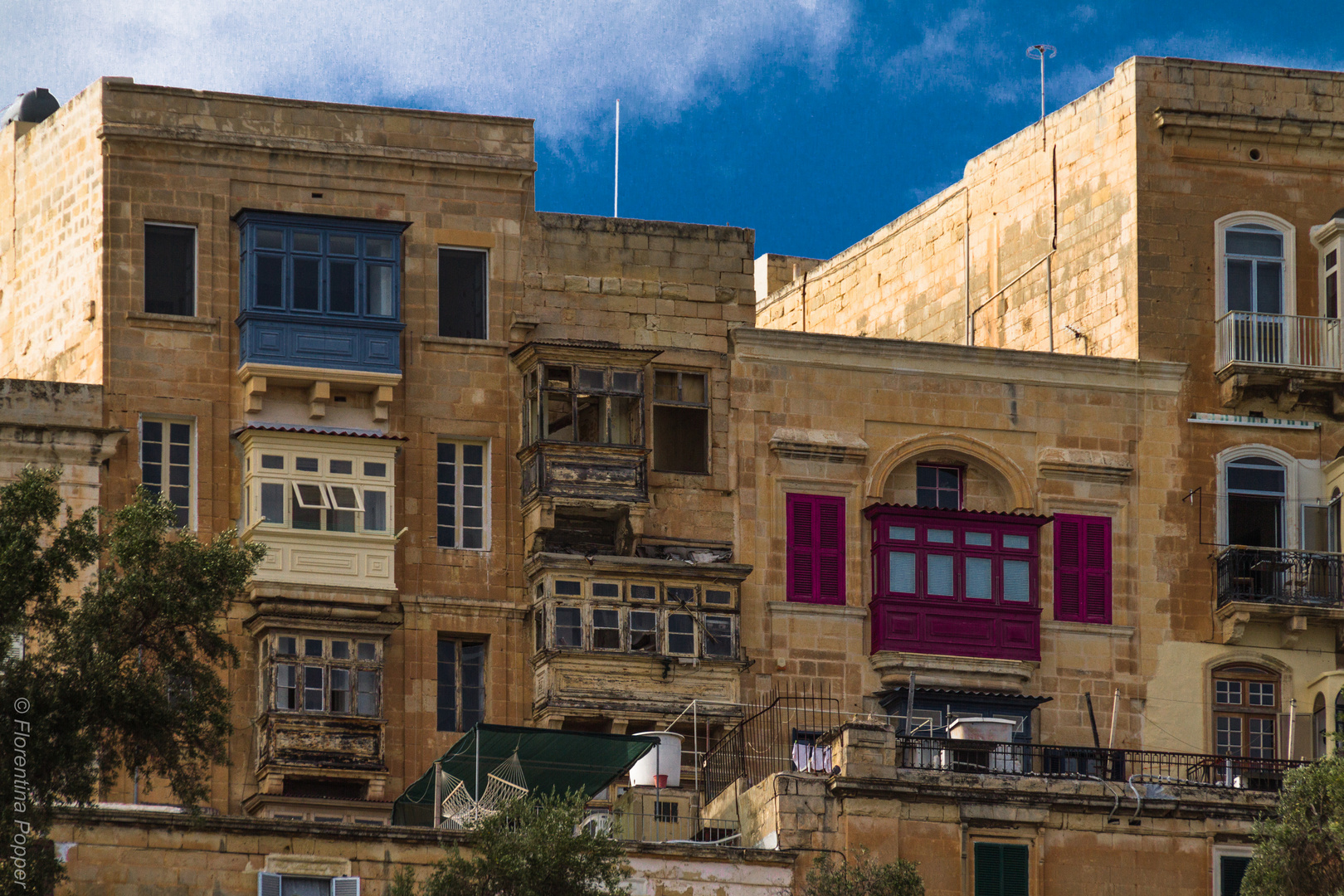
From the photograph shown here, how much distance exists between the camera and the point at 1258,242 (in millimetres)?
51156

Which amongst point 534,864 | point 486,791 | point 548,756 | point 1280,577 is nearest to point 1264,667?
point 1280,577

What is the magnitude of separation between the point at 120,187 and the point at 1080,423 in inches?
598

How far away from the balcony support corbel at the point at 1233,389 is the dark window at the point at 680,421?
833cm

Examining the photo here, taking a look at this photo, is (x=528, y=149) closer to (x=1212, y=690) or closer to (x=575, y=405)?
(x=575, y=405)

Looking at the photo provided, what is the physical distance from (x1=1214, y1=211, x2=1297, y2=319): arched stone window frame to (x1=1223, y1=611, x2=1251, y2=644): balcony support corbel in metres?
5.00

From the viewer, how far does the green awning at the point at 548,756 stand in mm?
40844

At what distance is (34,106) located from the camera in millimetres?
50531

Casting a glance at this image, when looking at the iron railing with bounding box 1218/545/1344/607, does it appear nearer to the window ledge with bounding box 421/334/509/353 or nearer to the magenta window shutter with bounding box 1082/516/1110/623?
the magenta window shutter with bounding box 1082/516/1110/623

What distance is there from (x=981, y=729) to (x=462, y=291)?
420 inches

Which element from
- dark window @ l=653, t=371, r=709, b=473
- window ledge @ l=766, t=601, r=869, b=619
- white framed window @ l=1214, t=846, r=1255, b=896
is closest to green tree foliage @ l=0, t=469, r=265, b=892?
window ledge @ l=766, t=601, r=869, b=619

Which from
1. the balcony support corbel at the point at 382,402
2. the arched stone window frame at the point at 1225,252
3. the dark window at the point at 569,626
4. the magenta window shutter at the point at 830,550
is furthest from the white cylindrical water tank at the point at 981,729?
the arched stone window frame at the point at 1225,252

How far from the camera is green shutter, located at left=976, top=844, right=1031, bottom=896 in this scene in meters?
41.0

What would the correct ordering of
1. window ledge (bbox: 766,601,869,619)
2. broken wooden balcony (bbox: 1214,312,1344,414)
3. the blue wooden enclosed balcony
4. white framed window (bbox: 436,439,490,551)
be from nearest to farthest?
the blue wooden enclosed balcony
white framed window (bbox: 436,439,490,551)
window ledge (bbox: 766,601,869,619)
broken wooden balcony (bbox: 1214,312,1344,414)

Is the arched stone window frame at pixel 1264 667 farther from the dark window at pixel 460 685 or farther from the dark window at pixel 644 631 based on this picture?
the dark window at pixel 460 685
